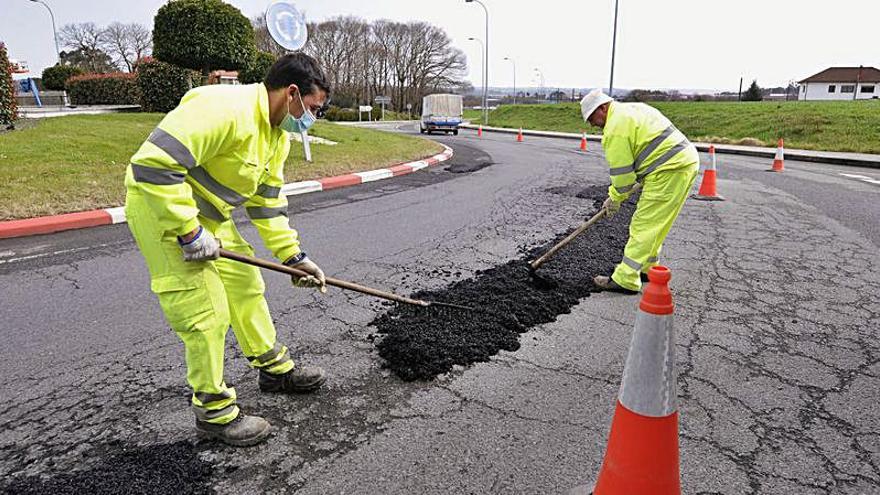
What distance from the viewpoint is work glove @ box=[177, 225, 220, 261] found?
2.03 metres

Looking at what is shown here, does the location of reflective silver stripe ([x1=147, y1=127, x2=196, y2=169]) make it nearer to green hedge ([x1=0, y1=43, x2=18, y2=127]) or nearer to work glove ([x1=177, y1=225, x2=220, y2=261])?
work glove ([x1=177, y1=225, x2=220, y2=261])

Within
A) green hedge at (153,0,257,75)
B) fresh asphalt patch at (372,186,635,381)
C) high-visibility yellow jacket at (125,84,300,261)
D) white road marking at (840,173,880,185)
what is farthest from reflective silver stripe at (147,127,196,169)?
green hedge at (153,0,257,75)

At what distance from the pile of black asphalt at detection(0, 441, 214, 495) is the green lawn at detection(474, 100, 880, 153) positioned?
19.8 meters

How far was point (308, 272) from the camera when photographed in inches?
104

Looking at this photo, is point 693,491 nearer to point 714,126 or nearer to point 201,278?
point 201,278

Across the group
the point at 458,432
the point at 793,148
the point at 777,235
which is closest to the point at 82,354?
the point at 458,432

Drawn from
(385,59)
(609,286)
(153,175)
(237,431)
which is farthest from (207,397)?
(385,59)

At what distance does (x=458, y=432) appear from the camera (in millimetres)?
2381

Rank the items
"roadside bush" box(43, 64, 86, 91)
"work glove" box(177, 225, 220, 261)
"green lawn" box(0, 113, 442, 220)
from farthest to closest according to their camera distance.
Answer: "roadside bush" box(43, 64, 86, 91)
"green lawn" box(0, 113, 442, 220)
"work glove" box(177, 225, 220, 261)

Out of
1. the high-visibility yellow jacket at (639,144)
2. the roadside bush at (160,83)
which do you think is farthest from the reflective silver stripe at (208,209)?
the roadside bush at (160,83)

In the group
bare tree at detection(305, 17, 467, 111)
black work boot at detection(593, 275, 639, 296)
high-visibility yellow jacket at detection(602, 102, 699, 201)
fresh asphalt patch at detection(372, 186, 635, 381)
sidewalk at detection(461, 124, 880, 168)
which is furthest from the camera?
bare tree at detection(305, 17, 467, 111)

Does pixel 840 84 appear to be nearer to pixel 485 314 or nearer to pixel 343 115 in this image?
pixel 343 115

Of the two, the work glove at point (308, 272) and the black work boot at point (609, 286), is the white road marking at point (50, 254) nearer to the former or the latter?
the work glove at point (308, 272)

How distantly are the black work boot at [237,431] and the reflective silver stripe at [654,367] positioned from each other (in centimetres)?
149
